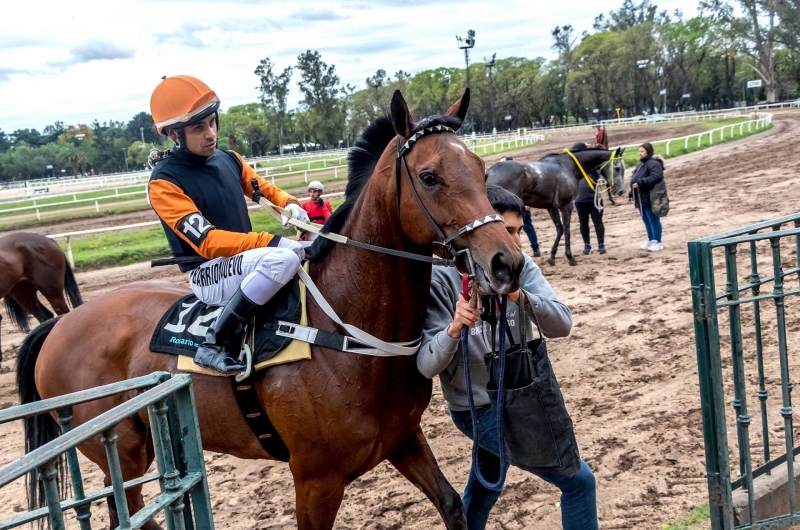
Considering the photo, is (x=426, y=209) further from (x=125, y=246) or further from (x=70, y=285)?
(x=125, y=246)

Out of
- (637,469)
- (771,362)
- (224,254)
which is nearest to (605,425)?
(637,469)

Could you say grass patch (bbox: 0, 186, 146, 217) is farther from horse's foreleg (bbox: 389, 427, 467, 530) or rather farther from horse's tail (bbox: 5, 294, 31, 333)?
horse's foreleg (bbox: 389, 427, 467, 530)

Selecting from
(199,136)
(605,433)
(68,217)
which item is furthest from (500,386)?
(68,217)

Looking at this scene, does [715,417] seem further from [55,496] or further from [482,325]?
[55,496]

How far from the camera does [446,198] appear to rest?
2.45 meters

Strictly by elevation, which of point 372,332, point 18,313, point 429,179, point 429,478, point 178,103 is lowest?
point 429,478

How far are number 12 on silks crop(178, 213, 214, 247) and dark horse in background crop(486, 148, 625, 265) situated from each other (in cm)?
838

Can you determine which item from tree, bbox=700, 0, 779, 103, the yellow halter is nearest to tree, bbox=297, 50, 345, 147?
tree, bbox=700, 0, 779, 103

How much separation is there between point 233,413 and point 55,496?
157cm

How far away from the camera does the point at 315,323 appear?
2.93 metres

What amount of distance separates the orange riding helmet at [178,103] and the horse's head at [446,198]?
1.05 metres

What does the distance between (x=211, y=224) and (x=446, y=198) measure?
4.22ft

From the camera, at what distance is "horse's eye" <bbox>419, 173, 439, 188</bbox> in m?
2.49

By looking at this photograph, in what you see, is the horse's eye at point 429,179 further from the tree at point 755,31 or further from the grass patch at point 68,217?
the tree at point 755,31
